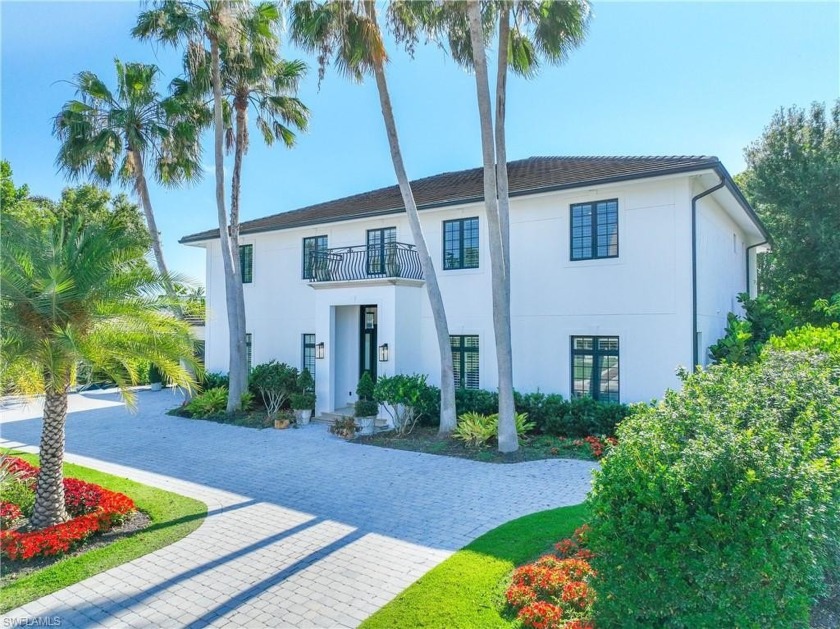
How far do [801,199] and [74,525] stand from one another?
26.7 m

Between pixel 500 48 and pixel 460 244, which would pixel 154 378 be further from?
pixel 500 48

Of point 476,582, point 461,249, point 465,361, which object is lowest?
point 476,582

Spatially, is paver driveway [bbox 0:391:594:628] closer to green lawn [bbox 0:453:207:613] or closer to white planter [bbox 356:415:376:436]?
green lawn [bbox 0:453:207:613]

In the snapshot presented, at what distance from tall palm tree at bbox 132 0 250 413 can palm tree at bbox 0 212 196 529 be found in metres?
9.18

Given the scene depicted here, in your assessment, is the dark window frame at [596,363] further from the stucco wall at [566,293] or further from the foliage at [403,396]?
the foliage at [403,396]

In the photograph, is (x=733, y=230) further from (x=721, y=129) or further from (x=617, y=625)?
(x=617, y=625)

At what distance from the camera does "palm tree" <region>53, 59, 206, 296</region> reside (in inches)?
666

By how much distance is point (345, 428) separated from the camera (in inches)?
547

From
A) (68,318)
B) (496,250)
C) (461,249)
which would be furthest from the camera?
(461,249)

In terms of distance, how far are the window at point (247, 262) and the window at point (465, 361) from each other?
9.53m

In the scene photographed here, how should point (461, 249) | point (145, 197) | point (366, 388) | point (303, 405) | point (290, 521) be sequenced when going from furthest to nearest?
point (145, 197), point (303, 405), point (461, 249), point (366, 388), point (290, 521)

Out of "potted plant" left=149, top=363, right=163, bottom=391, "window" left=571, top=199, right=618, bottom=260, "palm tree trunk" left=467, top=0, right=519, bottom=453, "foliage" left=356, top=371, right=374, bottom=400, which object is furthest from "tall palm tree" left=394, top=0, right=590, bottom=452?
"potted plant" left=149, top=363, right=163, bottom=391

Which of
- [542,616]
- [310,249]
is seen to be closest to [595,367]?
[542,616]

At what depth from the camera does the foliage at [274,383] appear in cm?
1708
